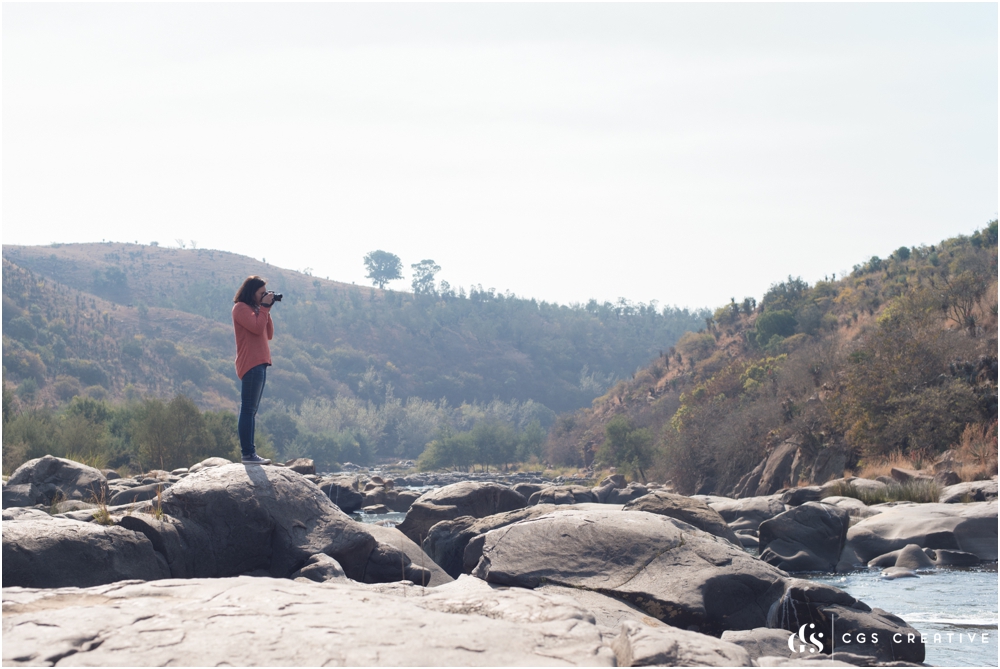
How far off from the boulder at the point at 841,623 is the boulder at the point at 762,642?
698 mm

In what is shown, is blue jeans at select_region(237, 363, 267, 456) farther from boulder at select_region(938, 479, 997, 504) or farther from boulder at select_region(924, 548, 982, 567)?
boulder at select_region(938, 479, 997, 504)

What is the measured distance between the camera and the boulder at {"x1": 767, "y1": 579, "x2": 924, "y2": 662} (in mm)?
7480

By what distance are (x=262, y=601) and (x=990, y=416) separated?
22.8 meters

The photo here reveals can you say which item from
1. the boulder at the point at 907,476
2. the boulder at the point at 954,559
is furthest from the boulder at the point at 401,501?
the boulder at the point at 954,559

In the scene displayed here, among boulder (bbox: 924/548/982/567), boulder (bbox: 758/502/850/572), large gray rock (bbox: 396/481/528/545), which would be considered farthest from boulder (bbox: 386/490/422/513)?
boulder (bbox: 924/548/982/567)

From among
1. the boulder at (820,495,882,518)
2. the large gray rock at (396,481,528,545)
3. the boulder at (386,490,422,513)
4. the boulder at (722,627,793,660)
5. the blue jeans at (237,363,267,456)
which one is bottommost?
the boulder at (386,490,422,513)

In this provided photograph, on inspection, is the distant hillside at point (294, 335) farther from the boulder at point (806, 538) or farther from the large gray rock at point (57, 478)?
the boulder at point (806, 538)

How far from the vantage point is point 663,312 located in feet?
523

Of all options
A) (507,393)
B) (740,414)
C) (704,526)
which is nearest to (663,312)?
(507,393)

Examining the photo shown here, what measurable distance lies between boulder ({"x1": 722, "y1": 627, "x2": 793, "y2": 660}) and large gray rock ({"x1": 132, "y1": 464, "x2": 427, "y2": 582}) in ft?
12.1

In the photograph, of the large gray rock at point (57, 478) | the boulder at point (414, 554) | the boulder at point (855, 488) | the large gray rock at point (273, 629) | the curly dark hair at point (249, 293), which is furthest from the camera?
the boulder at point (855, 488)

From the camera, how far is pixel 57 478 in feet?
55.4

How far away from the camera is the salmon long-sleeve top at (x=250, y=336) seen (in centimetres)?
820

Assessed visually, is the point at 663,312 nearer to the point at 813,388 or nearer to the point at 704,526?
the point at 813,388
